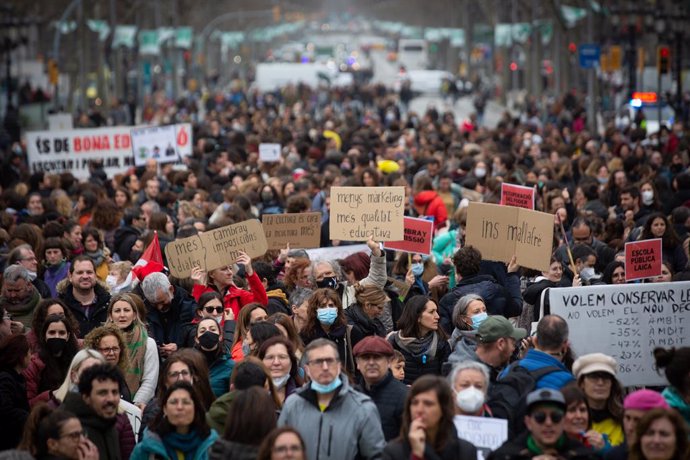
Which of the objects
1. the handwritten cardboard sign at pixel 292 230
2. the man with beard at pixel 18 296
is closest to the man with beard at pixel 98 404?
the man with beard at pixel 18 296

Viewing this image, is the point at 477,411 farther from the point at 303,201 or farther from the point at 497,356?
the point at 303,201

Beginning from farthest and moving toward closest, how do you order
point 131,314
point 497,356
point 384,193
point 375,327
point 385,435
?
point 384,193 < point 375,327 < point 131,314 < point 497,356 < point 385,435

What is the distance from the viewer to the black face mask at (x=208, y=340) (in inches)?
357

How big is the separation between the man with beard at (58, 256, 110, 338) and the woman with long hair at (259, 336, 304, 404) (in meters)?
2.67

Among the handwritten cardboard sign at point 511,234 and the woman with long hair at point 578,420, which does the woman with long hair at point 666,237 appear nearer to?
the handwritten cardboard sign at point 511,234

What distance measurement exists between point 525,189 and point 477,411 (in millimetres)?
7851

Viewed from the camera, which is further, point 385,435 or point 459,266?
point 459,266

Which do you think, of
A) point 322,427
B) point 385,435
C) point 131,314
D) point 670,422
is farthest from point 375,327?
point 670,422

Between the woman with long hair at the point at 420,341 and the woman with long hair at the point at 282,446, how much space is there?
2.92 meters

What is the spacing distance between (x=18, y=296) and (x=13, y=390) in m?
2.51

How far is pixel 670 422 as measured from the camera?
675 centimetres

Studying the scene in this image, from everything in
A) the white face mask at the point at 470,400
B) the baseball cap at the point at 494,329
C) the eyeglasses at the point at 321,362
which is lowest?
the white face mask at the point at 470,400

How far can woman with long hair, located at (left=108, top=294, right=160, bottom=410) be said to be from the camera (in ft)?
31.5

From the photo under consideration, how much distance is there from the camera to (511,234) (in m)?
12.3
